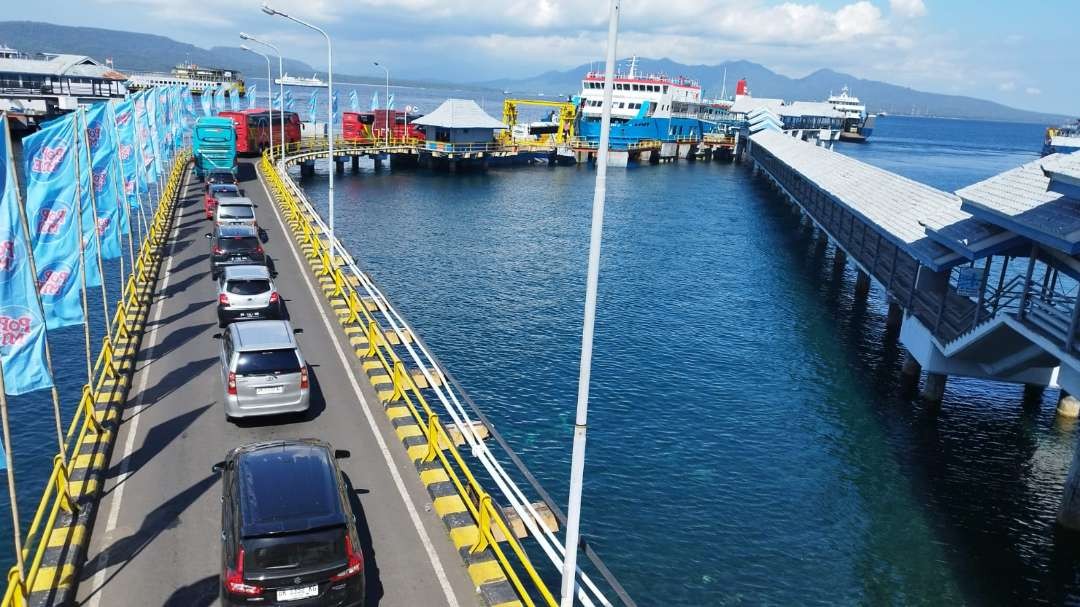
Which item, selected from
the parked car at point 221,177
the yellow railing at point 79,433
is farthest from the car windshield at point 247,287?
the parked car at point 221,177

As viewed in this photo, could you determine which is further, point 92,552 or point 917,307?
point 917,307

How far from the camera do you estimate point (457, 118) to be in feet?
287

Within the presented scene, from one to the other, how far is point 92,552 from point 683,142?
115 metres

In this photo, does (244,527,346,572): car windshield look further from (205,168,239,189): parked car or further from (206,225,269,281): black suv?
(205,168,239,189): parked car

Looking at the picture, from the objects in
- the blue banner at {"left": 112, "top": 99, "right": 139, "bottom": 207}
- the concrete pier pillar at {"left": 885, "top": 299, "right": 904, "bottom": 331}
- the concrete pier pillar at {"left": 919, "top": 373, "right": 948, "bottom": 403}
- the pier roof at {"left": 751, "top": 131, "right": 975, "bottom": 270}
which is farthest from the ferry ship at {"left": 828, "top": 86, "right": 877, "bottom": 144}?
the blue banner at {"left": 112, "top": 99, "right": 139, "bottom": 207}

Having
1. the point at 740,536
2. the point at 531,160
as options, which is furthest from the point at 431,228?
the point at 531,160

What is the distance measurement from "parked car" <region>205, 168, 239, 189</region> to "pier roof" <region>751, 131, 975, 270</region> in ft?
119

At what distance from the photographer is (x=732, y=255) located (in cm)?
5131

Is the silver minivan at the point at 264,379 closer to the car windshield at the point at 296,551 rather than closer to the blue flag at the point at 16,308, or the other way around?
the blue flag at the point at 16,308

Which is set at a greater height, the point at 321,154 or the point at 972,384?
the point at 321,154

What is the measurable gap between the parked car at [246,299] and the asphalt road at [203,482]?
34.4 inches

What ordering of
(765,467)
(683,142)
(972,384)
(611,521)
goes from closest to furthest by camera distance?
(611,521), (765,467), (972,384), (683,142)

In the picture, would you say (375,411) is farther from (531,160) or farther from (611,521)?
(531,160)

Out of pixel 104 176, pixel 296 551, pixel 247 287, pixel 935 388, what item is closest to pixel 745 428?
pixel 935 388
